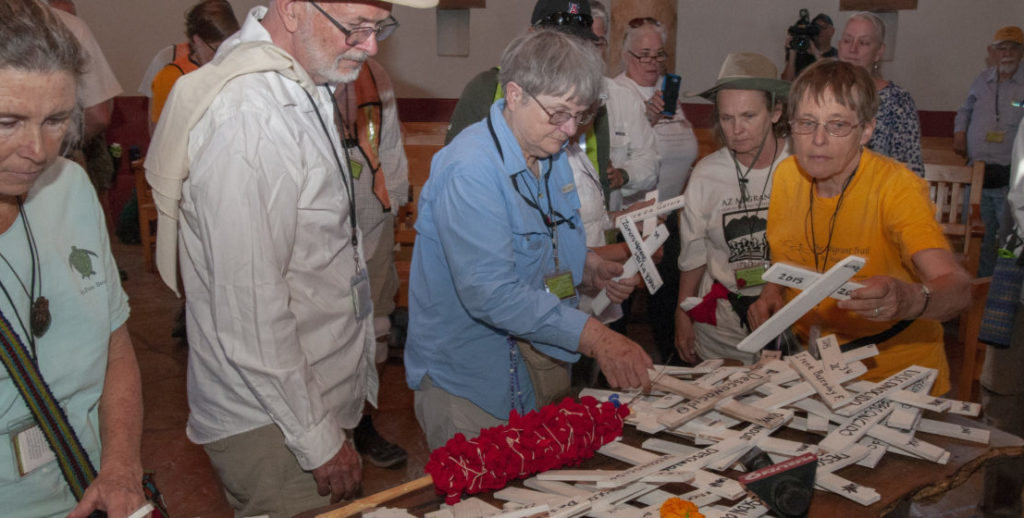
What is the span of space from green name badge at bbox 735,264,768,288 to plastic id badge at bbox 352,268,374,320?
5.06 ft

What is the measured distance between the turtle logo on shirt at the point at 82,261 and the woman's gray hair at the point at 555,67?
1.15 meters

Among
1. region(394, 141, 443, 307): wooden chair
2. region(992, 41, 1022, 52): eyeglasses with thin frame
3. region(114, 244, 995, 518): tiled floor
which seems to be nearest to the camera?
region(114, 244, 995, 518): tiled floor

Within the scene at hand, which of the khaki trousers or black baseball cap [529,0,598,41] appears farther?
black baseball cap [529,0,598,41]

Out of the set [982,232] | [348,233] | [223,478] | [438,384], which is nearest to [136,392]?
[223,478]

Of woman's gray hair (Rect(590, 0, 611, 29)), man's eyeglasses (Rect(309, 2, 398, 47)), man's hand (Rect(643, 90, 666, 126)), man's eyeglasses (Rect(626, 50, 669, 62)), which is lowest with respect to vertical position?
man's hand (Rect(643, 90, 666, 126))

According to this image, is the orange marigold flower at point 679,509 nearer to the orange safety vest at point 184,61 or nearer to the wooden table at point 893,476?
the wooden table at point 893,476

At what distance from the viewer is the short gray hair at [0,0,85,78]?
1.42 meters

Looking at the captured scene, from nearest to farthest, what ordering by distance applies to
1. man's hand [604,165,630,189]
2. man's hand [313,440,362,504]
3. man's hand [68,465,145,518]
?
man's hand [68,465,145,518] < man's hand [313,440,362,504] < man's hand [604,165,630,189]

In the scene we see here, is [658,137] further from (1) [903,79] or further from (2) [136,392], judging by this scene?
(1) [903,79]

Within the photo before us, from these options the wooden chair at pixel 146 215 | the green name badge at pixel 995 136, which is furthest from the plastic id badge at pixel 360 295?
the green name badge at pixel 995 136

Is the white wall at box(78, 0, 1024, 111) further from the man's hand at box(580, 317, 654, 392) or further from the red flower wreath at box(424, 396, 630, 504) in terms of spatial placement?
the red flower wreath at box(424, 396, 630, 504)

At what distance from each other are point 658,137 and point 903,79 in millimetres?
5440

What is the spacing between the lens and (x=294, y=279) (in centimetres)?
205

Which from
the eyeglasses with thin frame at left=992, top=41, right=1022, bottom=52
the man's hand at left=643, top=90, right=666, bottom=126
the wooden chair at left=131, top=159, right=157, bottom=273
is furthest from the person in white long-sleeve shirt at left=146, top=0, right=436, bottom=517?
the eyeglasses with thin frame at left=992, top=41, right=1022, bottom=52
